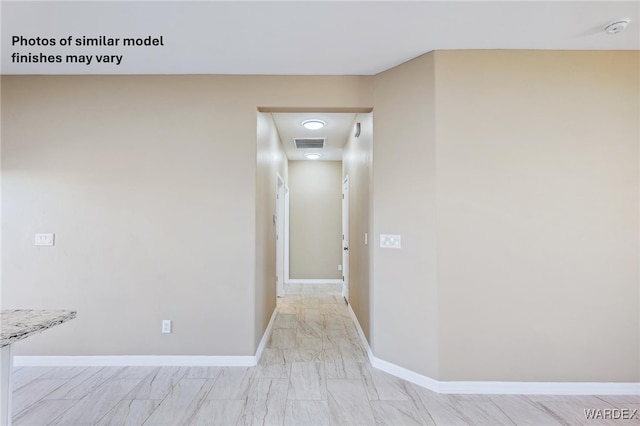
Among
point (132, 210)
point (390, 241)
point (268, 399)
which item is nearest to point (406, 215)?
point (390, 241)

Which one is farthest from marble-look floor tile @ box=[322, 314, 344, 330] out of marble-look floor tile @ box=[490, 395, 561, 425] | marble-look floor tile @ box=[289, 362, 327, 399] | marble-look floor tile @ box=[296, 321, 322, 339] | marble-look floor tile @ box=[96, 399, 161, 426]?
marble-look floor tile @ box=[96, 399, 161, 426]

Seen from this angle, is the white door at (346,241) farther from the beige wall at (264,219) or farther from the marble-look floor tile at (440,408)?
the marble-look floor tile at (440,408)

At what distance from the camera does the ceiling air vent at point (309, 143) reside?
4846 mm

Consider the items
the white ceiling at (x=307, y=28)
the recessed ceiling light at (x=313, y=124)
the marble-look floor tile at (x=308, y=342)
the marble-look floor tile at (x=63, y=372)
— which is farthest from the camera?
the recessed ceiling light at (x=313, y=124)

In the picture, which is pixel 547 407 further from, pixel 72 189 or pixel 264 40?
pixel 72 189

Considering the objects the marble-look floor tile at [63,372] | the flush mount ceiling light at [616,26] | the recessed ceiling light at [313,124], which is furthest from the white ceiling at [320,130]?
the marble-look floor tile at [63,372]

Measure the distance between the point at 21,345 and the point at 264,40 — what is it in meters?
3.27

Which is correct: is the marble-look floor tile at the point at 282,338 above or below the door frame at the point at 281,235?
below

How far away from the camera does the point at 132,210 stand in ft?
9.21

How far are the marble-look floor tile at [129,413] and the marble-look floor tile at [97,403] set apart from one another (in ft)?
0.17

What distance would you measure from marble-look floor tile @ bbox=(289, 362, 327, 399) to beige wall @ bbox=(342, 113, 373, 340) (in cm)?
61

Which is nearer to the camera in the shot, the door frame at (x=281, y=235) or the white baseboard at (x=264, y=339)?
the white baseboard at (x=264, y=339)

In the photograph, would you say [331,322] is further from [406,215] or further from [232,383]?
[406,215]

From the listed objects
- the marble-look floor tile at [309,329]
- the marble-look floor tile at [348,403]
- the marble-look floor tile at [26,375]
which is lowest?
the marble-look floor tile at [309,329]
